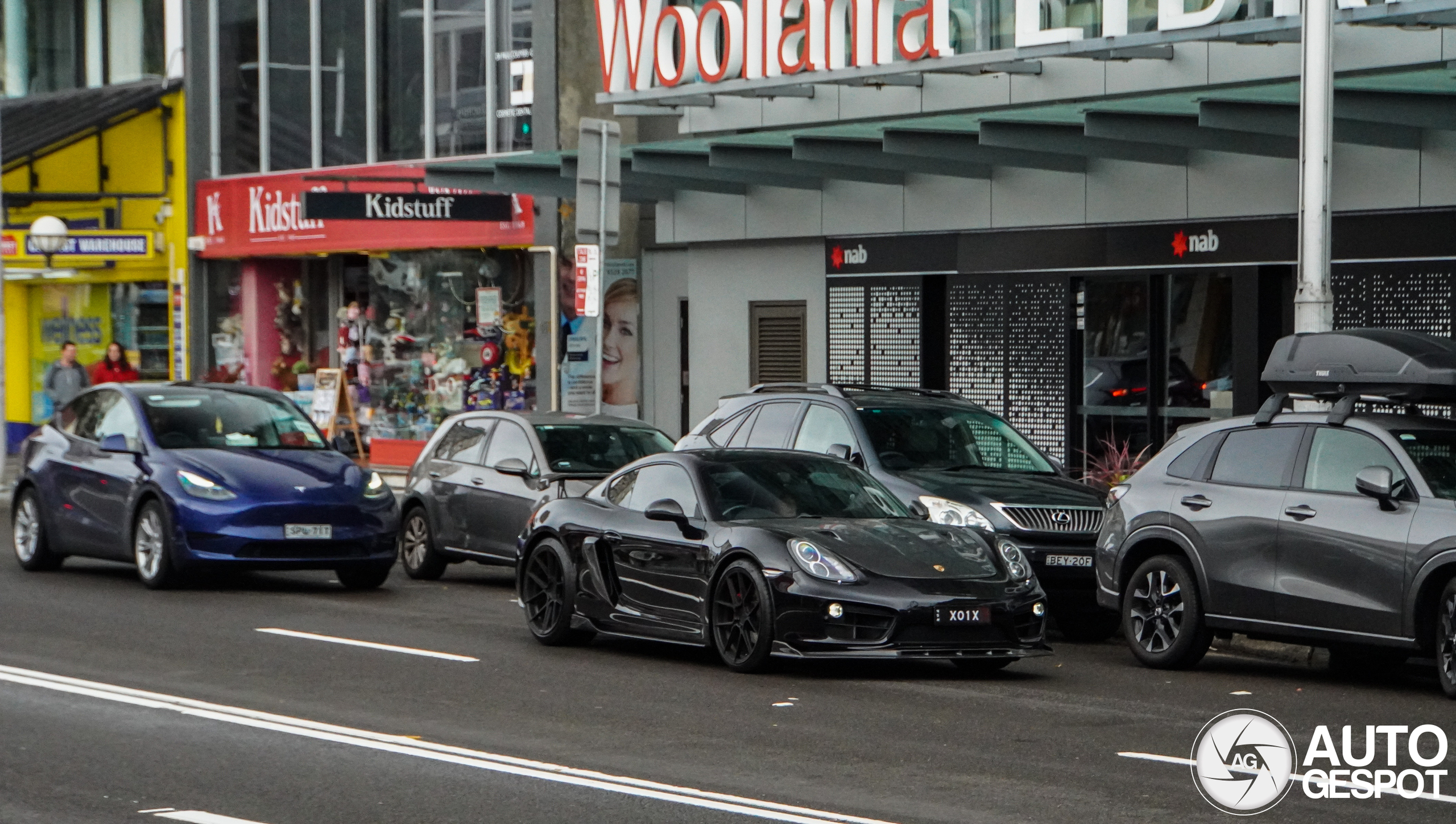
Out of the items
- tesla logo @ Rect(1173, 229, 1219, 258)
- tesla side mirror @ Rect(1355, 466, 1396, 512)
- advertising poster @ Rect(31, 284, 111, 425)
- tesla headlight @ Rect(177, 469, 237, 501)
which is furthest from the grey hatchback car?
advertising poster @ Rect(31, 284, 111, 425)

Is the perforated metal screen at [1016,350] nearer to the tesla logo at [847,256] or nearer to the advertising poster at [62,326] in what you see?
the tesla logo at [847,256]

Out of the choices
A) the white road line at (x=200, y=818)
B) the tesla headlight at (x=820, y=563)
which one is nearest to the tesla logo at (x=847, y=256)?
the tesla headlight at (x=820, y=563)

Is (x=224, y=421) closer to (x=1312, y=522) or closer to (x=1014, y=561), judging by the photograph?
(x=1014, y=561)

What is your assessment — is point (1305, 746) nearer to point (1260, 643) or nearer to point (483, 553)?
point (1260, 643)

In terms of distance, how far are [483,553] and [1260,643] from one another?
22.0ft

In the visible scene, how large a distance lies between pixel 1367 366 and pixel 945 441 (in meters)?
3.96

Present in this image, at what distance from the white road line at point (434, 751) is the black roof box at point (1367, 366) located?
5332mm

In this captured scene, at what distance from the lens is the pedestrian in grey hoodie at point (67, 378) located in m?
27.1

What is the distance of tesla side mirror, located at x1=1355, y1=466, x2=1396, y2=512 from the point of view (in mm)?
10484

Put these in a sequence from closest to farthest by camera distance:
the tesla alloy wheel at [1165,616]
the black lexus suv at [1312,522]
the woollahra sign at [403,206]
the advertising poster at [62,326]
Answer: the black lexus suv at [1312,522] → the tesla alloy wheel at [1165,616] → the woollahra sign at [403,206] → the advertising poster at [62,326]

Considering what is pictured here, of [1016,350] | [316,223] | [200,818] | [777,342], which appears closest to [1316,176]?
[1016,350]

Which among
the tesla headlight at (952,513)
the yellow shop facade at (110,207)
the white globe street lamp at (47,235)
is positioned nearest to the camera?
the tesla headlight at (952,513)

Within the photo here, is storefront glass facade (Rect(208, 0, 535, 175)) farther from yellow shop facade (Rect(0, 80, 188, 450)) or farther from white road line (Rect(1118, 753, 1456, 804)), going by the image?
white road line (Rect(1118, 753, 1456, 804))

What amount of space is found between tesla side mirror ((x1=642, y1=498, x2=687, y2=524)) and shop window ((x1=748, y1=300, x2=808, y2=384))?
13.1 meters
